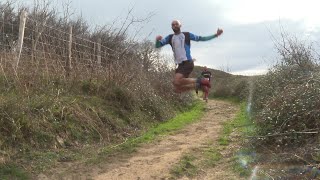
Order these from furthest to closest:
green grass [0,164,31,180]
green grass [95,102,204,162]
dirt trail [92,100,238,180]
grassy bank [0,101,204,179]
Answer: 1. green grass [95,102,204,162]
2. dirt trail [92,100,238,180]
3. grassy bank [0,101,204,179]
4. green grass [0,164,31,180]

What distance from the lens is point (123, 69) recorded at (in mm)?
11430

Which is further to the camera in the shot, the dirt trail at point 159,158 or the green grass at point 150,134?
the green grass at point 150,134

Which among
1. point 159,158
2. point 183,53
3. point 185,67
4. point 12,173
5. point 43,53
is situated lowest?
point 159,158

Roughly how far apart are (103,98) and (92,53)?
2.31 meters

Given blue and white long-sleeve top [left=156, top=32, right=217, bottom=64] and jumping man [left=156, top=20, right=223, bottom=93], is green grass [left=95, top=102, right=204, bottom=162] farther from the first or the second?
blue and white long-sleeve top [left=156, top=32, right=217, bottom=64]

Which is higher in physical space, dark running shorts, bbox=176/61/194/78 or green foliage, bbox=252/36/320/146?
dark running shorts, bbox=176/61/194/78

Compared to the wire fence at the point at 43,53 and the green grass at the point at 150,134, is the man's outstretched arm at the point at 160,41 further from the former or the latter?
the wire fence at the point at 43,53

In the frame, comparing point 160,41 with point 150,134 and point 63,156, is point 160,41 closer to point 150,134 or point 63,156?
point 150,134

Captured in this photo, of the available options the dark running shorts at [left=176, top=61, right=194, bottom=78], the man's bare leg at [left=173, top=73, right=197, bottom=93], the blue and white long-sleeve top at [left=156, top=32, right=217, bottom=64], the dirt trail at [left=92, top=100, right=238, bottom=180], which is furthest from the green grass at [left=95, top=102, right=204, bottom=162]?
the blue and white long-sleeve top at [left=156, top=32, right=217, bottom=64]

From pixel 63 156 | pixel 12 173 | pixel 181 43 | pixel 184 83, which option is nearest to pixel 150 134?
pixel 184 83

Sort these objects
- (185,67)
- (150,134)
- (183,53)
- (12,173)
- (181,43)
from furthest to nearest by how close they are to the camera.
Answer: (150,134), (185,67), (183,53), (181,43), (12,173)

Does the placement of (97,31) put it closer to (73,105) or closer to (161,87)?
(161,87)

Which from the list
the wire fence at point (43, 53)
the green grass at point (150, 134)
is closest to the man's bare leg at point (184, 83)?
the green grass at point (150, 134)

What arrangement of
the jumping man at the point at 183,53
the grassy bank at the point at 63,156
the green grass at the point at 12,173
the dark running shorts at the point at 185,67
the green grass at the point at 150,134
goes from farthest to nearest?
the dark running shorts at the point at 185,67 < the jumping man at the point at 183,53 < the green grass at the point at 150,134 < the grassy bank at the point at 63,156 < the green grass at the point at 12,173
